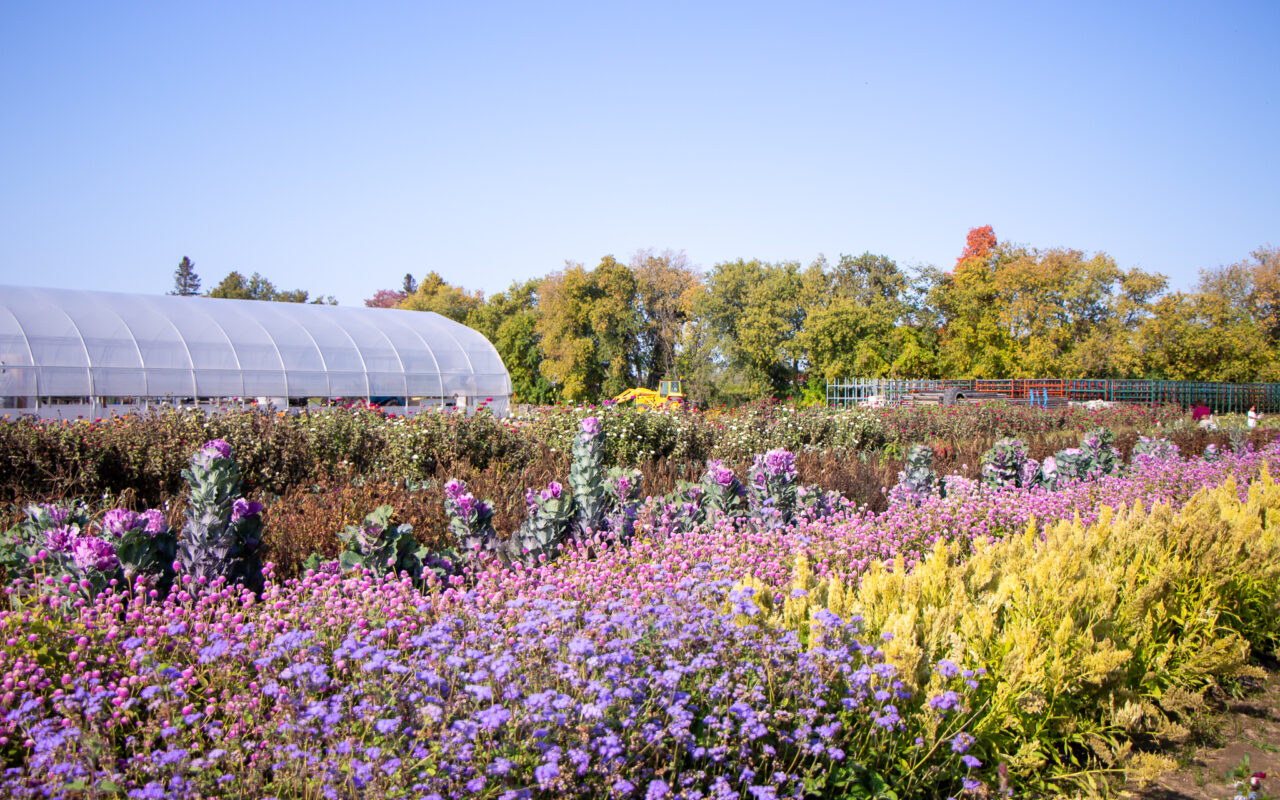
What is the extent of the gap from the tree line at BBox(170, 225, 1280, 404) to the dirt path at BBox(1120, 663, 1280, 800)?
3217 centimetres

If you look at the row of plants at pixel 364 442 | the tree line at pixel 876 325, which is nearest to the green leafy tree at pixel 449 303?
the tree line at pixel 876 325

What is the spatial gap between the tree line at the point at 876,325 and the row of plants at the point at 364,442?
2486 cm

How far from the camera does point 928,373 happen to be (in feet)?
133

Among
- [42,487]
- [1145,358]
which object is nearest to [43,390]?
[42,487]

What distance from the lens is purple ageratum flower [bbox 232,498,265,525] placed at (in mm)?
3908

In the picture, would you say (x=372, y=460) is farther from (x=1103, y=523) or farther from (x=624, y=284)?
(x=624, y=284)

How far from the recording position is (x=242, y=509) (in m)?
3.92

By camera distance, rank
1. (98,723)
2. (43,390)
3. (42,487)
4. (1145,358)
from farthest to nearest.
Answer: (1145,358) < (43,390) < (42,487) < (98,723)

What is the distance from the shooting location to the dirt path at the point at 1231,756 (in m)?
2.93

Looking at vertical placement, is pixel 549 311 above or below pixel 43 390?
above

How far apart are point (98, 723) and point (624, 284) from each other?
38402mm

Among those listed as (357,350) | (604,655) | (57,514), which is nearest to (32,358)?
(357,350)

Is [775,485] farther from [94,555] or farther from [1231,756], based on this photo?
[94,555]

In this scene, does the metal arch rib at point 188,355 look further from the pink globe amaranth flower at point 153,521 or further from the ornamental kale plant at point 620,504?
the pink globe amaranth flower at point 153,521
